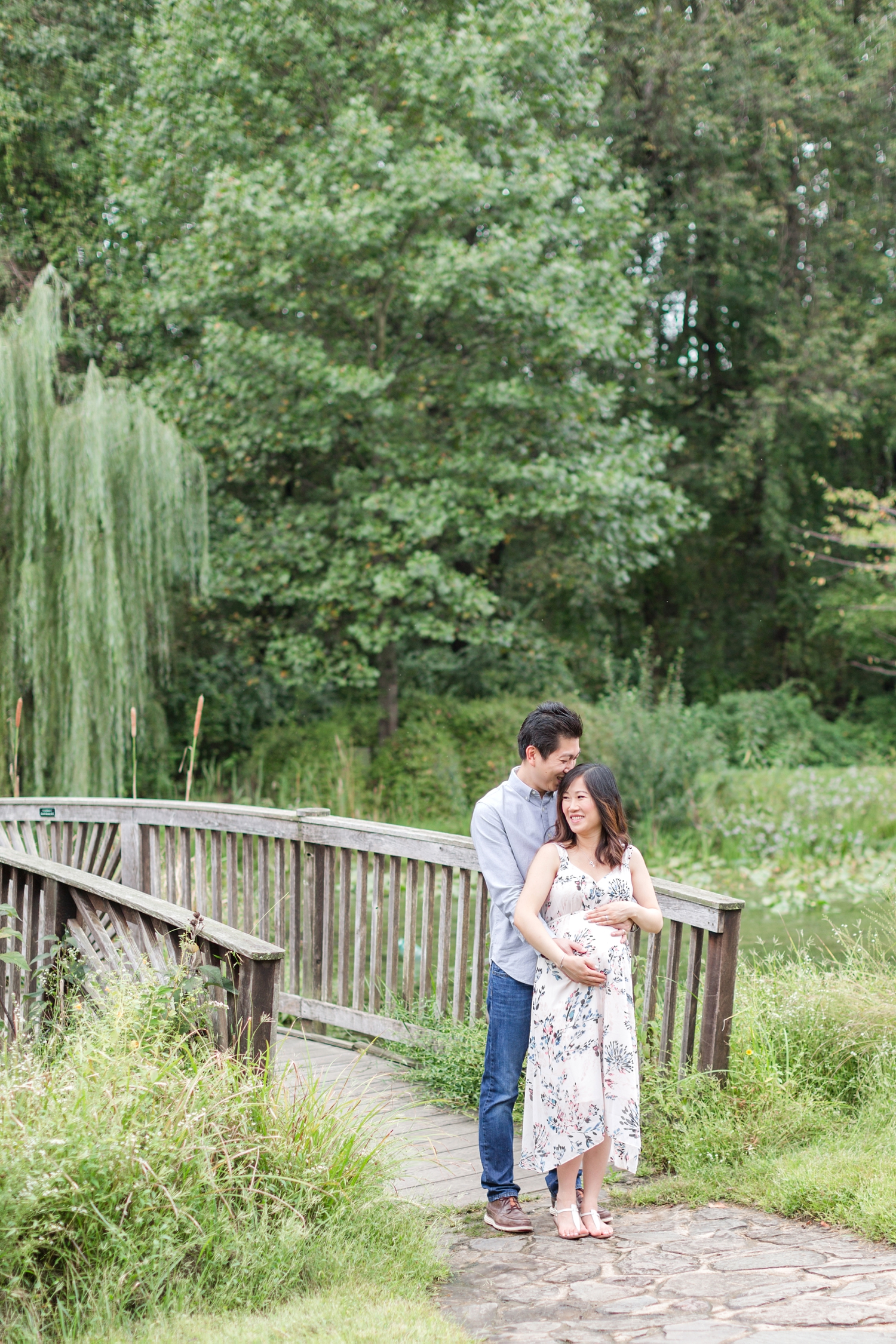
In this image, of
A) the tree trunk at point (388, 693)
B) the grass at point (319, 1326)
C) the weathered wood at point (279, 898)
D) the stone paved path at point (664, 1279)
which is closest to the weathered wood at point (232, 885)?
the weathered wood at point (279, 898)

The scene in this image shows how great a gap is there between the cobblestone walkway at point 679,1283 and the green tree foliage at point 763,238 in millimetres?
13800

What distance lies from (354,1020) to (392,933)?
469mm

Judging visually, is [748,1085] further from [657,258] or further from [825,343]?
[657,258]

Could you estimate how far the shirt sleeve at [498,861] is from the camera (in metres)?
3.72

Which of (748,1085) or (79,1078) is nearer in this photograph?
(79,1078)

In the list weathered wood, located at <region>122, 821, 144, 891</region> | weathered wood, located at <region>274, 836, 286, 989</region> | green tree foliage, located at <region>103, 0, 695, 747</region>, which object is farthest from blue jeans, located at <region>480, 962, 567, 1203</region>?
green tree foliage, located at <region>103, 0, 695, 747</region>

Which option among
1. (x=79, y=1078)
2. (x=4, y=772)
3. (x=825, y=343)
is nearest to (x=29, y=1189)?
(x=79, y=1078)

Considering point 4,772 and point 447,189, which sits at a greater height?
point 447,189

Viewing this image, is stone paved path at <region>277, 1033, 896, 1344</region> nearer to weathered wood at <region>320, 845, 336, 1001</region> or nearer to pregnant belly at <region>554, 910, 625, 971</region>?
pregnant belly at <region>554, 910, 625, 971</region>

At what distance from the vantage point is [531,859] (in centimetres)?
379

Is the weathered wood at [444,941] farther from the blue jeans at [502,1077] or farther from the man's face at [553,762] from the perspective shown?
the man's face at [553,762]

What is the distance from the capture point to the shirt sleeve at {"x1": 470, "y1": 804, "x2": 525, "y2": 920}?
3.72m

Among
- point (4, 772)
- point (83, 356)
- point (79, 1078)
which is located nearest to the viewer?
point (79, 1078)

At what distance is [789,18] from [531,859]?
59.1ft
